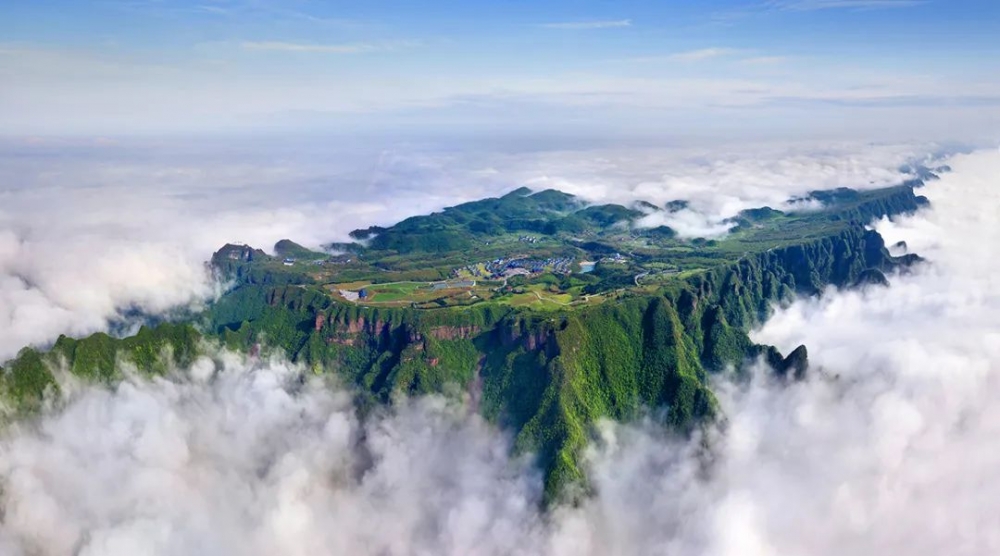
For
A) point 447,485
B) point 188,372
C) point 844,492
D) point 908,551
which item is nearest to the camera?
point 908,551

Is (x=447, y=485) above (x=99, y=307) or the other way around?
the other way around

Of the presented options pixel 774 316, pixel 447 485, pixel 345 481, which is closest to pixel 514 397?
pixel 447 485

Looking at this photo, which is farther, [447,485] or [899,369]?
[899,369]

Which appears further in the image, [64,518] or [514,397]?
[514,397]

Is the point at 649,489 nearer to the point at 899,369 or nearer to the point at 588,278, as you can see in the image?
→ the point at 899,369

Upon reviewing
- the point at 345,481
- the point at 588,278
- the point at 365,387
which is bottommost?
the point at 345,481


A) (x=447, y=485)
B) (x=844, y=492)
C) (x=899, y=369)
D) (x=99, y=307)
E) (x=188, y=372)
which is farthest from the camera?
(x=99, y=307)

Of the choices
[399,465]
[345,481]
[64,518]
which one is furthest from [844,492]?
[64,518]

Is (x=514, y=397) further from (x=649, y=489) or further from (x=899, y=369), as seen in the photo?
(x=899, y=369)

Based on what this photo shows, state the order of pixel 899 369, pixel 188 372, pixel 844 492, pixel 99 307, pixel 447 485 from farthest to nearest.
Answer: pixel 99 307 < pixel 188 372 < pixel 899 369 < pixel 447 485 < pixel 844 492
